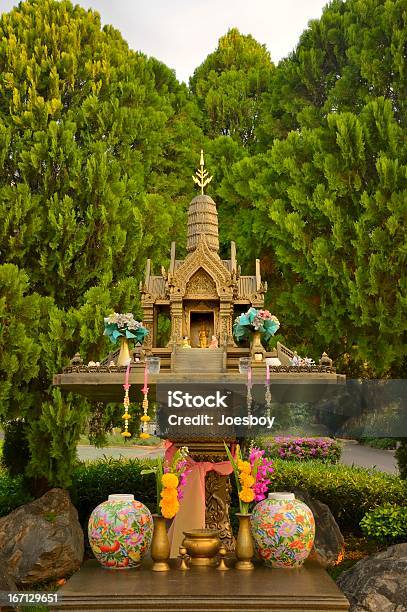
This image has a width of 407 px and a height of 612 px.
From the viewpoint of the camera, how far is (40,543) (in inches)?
511

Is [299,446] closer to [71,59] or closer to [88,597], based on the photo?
[71,59]

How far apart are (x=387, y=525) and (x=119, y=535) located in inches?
362

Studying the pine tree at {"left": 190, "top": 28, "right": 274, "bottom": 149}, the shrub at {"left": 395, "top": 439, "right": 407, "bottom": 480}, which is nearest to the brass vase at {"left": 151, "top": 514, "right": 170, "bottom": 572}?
the shrub at {"left": 395, "top": 439, "right": 407, "bottom": 480}

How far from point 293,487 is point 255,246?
6.47 metres

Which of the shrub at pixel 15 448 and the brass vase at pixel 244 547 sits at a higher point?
the shrub at pixel 15 448

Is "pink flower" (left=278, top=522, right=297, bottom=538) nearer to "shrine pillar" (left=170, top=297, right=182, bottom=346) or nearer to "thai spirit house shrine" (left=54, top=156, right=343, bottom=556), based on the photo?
"thai spirit house shrine" (left=54, top=156, right=343, bottom=556)

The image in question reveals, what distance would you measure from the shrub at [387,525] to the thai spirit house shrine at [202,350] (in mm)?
4504

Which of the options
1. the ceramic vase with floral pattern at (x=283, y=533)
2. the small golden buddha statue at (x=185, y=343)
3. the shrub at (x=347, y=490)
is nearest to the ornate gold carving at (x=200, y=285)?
the small golden buddha statue at (x=185, y=343)

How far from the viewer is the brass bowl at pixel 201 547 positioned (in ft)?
22.7

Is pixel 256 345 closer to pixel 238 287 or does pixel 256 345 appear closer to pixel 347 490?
pixel 238 287

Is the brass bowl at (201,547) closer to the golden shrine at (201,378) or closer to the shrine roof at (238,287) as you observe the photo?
the golden shrine at (201,378)

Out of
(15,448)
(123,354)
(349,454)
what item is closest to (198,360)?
(123,354)

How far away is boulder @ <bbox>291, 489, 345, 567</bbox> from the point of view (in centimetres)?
1419

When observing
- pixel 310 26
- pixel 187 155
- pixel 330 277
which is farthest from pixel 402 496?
pixel 310 26
